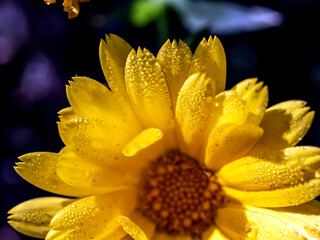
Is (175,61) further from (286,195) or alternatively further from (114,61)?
(286,195)

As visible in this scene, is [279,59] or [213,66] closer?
[213,66]

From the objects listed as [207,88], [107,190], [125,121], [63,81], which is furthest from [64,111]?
[63,81]

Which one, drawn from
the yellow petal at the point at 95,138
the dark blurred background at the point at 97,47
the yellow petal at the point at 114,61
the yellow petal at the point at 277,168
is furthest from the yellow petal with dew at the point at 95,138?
the dark blurred background at the point at 97,47

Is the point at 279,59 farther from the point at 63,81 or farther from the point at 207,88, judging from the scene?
the point at 63,81

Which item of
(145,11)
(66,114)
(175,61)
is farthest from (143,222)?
(145,11)

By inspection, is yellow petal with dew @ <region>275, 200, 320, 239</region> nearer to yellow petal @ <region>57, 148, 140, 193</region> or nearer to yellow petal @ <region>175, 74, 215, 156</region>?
yellow petal @ <region>175, 74, 215, 156</region>

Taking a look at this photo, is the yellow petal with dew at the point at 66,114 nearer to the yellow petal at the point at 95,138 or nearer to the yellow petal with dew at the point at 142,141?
the yellow petal at the point at 95,138

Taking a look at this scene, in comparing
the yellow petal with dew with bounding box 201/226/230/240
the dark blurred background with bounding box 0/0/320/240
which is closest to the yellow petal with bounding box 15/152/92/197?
the yellow petal with dew with bounding box 201/226/230/240
